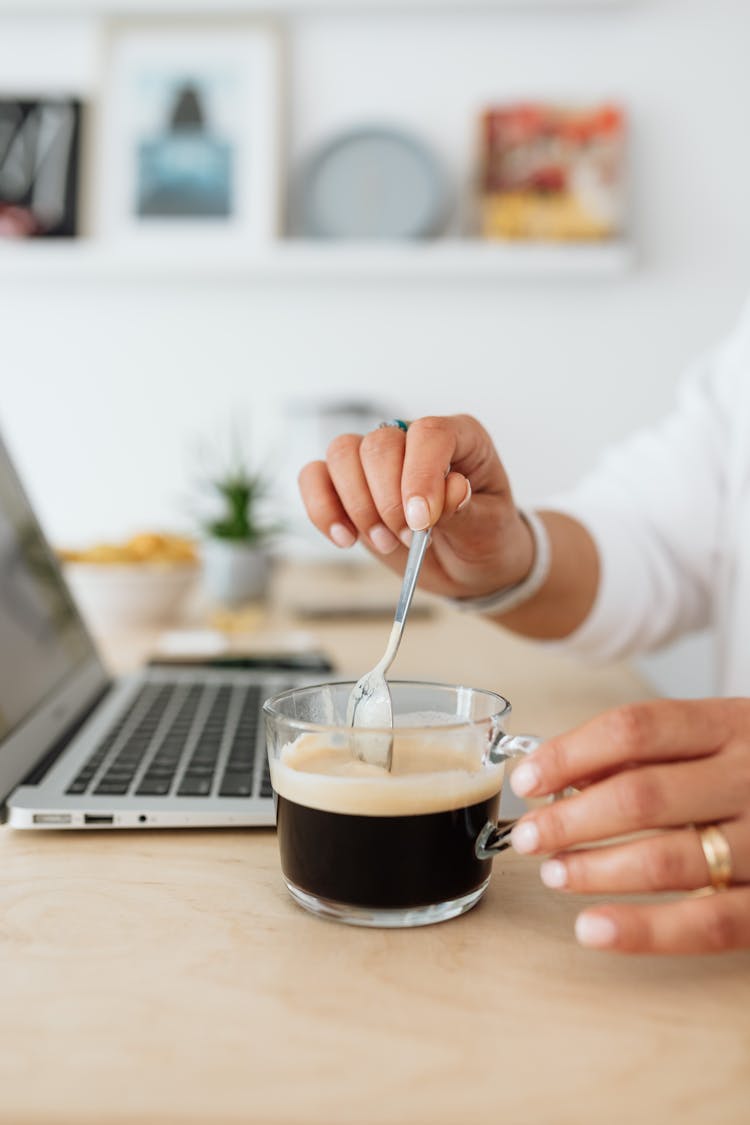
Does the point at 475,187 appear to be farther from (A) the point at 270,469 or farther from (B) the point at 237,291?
(A) the point at 270,469

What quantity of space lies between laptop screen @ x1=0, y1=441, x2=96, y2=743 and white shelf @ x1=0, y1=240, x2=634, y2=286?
144 cm

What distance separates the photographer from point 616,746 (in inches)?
17.2

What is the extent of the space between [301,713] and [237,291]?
1.99 metres

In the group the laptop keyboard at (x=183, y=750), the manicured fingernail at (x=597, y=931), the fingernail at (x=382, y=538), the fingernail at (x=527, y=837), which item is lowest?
the laptop keyboard at (x=183, y=750)

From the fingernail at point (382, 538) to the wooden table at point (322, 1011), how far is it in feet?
0.72

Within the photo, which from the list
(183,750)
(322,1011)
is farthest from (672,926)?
(183,750)

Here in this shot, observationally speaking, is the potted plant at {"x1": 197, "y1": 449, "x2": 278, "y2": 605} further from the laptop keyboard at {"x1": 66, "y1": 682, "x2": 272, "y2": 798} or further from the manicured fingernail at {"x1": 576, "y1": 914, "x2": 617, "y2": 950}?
the manicured fingernail at {"x1": 576, "y1": 914, "x2": 617, "y2": 950}

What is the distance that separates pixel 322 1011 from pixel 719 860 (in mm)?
175

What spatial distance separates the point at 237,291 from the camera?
2.38 m

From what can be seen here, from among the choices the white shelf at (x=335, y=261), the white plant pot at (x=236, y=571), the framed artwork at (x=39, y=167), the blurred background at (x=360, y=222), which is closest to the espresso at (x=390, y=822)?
the white plant pot at (x=236, y=571)

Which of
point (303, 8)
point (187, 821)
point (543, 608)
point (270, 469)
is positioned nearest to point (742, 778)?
point (187, 821)

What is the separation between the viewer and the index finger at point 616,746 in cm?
44

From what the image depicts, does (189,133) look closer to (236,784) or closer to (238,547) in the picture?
(238,547)

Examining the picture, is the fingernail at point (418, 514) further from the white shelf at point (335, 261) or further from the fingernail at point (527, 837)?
the white shelf at point (335, 261)
